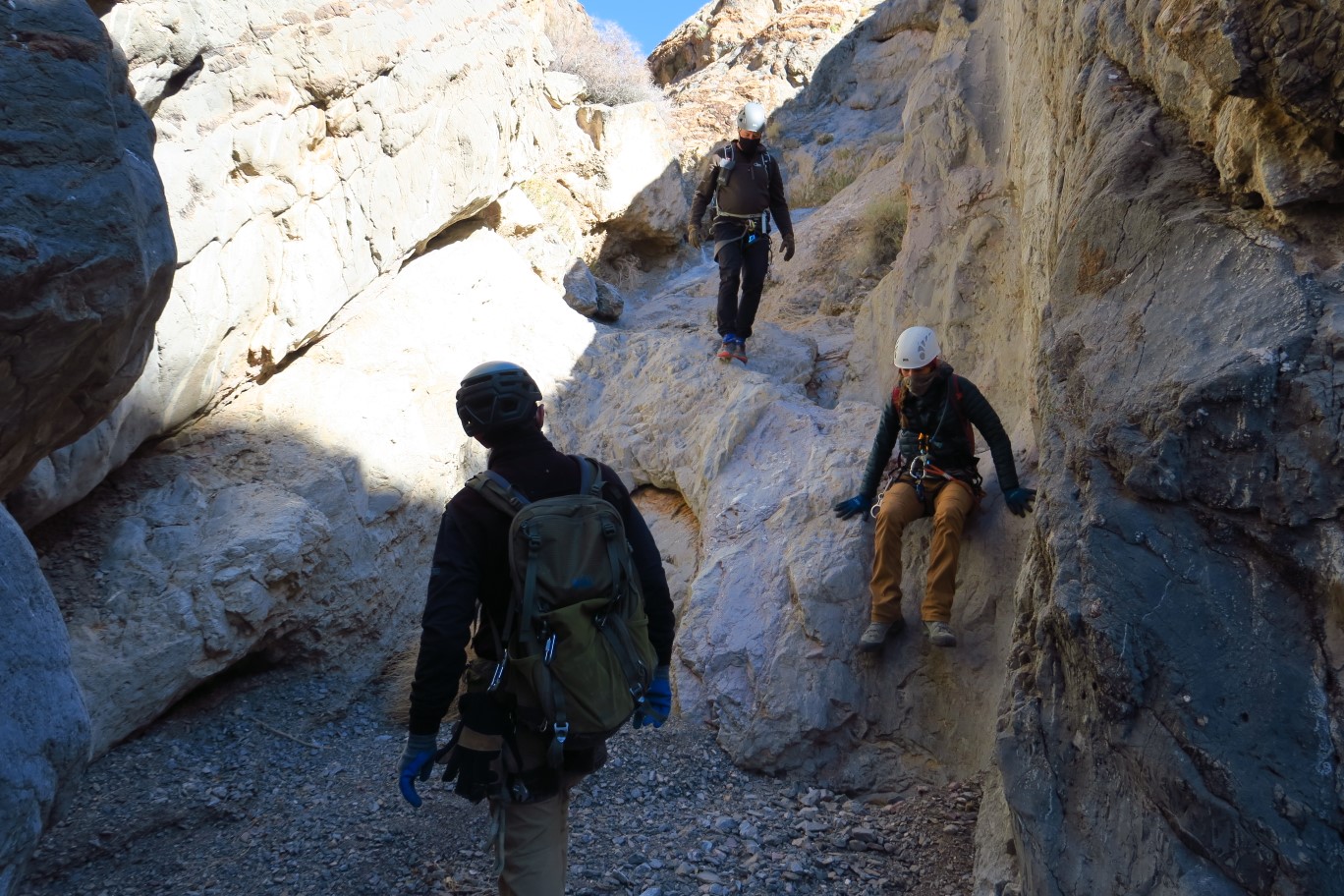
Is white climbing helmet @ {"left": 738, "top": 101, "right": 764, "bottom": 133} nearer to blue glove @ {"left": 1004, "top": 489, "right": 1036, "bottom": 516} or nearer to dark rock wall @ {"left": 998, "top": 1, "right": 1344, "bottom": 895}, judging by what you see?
blue glove @ {"left": 1004, "top": 489, "right": 1036, "bottom": 516}

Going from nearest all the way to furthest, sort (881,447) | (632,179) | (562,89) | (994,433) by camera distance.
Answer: (994,433) < (881,447) < (562,89) < (632,179)


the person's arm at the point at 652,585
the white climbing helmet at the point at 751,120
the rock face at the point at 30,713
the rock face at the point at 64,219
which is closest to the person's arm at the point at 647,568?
the person's arm at the point at 652,585

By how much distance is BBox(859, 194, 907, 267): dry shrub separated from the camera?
30.9 ft

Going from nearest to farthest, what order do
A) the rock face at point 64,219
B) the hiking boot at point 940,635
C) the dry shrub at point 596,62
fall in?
the rock face at point 64,219, the hiking boot at point 940,635, the dry shrub at point 596,62

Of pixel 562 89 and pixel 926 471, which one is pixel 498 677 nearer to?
pixel 926 471

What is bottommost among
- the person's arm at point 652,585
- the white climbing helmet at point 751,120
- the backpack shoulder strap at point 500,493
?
the person's arm at point 652,585

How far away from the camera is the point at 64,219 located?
11.9 feet

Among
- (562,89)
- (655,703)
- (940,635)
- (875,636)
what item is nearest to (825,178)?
(562,89)

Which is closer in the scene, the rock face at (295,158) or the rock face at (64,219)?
the rock face at (64,219)

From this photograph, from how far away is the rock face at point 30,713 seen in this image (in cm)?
250

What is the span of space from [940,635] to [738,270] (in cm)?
391

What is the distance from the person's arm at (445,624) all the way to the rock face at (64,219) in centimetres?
191

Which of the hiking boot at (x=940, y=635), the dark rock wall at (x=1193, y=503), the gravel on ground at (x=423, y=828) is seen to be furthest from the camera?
the hiking boot at (x=940, y=635)

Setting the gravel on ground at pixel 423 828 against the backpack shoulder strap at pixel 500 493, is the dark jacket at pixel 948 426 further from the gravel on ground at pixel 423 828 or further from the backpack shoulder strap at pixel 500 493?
the backpack shoulder strap at pixel 500 493
